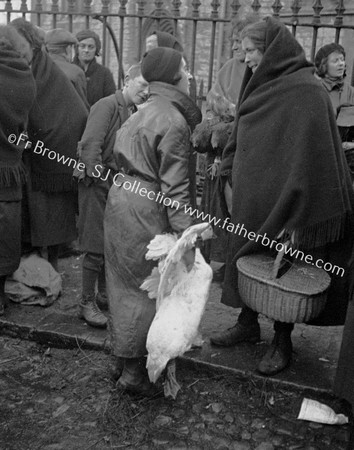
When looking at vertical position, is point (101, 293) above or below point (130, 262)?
below

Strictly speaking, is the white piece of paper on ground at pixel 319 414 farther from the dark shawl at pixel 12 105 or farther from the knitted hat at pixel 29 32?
the knitted hat at pixel 29 32

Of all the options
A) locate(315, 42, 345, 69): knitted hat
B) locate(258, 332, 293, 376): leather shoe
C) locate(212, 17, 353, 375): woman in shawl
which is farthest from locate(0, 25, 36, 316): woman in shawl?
locate(315, 42, 345, 69): knitted hat


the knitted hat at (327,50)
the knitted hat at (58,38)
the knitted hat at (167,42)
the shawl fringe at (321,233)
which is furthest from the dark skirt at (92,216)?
the knitted hat at (327,50)

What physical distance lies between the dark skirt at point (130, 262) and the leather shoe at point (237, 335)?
32.6 inches

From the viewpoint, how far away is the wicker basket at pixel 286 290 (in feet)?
11.7

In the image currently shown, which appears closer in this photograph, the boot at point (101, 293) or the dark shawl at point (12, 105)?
the dark shawl at point (12, 105)

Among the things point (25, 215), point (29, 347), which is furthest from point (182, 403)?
point (25, 215)

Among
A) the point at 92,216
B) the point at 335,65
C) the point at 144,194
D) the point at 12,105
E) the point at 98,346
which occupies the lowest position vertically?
the point at 98,346

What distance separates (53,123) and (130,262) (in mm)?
1935

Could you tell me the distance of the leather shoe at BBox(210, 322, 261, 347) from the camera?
426 centimetres

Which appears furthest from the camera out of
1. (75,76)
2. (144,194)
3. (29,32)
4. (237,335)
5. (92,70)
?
(92,70)

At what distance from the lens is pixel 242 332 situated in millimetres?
4289

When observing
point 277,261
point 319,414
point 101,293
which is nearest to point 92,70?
point 101,293

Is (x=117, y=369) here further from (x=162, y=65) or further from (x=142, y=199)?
(x=162, y=65)
